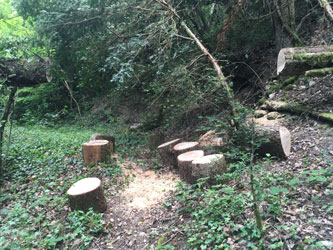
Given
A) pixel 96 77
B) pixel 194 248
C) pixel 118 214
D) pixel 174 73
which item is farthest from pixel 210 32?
pixel 194 248

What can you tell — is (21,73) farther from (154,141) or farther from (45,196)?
(154,141)

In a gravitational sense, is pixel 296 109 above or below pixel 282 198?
above

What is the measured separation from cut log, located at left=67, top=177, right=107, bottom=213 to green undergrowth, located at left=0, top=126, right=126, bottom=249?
5.2 inches

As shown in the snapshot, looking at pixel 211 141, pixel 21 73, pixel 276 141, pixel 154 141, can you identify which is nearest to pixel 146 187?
pixel 211 141

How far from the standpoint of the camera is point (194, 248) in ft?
9.23

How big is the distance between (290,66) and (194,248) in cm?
443

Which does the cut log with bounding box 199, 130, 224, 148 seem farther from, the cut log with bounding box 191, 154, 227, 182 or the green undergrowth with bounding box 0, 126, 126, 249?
the green undergrowth with bounding box 0, 126, 126, 249

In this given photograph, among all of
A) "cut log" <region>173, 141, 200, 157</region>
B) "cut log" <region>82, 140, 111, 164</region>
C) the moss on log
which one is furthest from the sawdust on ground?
the moss on log

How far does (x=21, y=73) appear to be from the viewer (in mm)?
5777

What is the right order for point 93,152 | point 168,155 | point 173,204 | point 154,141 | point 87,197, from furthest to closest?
point 154,141 → point 168,155 → point 93,152 → point 173,204 → point 87,197

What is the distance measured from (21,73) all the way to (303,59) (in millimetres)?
6750

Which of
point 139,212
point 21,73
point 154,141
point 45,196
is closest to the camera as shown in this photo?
point 139,212

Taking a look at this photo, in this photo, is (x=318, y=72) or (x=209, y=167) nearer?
(x=209, y=167)

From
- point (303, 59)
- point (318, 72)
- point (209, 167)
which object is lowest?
point (209, 167)
